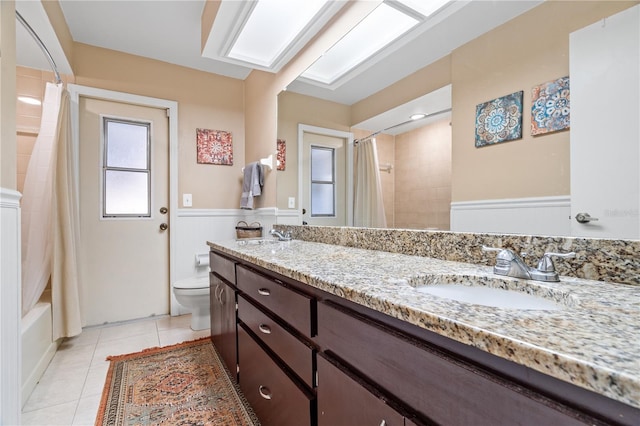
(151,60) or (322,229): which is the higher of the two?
(151,60)

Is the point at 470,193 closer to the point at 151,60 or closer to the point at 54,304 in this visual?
the point at 54,304

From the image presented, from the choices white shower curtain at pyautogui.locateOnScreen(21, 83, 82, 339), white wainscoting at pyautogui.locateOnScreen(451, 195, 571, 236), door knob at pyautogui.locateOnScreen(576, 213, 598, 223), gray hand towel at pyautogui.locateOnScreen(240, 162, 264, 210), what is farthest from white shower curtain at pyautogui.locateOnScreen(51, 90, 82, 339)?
door knob at pyautogui.locateOnScreen(576, 213, 598, 223)

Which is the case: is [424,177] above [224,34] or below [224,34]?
below

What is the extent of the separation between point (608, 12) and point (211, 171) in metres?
2.94

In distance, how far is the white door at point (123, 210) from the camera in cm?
254

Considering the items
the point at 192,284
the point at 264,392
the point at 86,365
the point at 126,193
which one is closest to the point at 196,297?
the point at 192,284

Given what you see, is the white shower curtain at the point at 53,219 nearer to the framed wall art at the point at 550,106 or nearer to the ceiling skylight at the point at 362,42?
the ceiling skylight at the point at 362,42

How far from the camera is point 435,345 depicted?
53cm

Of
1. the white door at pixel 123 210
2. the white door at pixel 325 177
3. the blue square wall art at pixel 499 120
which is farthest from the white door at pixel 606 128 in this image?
the white door at pixel 123 210

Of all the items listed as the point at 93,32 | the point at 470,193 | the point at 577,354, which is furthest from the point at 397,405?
the point at 93,32

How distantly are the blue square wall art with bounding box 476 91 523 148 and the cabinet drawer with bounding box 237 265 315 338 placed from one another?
2.74ft

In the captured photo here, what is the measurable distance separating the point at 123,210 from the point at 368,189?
233 cm

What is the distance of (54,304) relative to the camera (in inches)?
80.4

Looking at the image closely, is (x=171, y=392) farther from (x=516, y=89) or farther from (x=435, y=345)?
(x=516, y=89)
